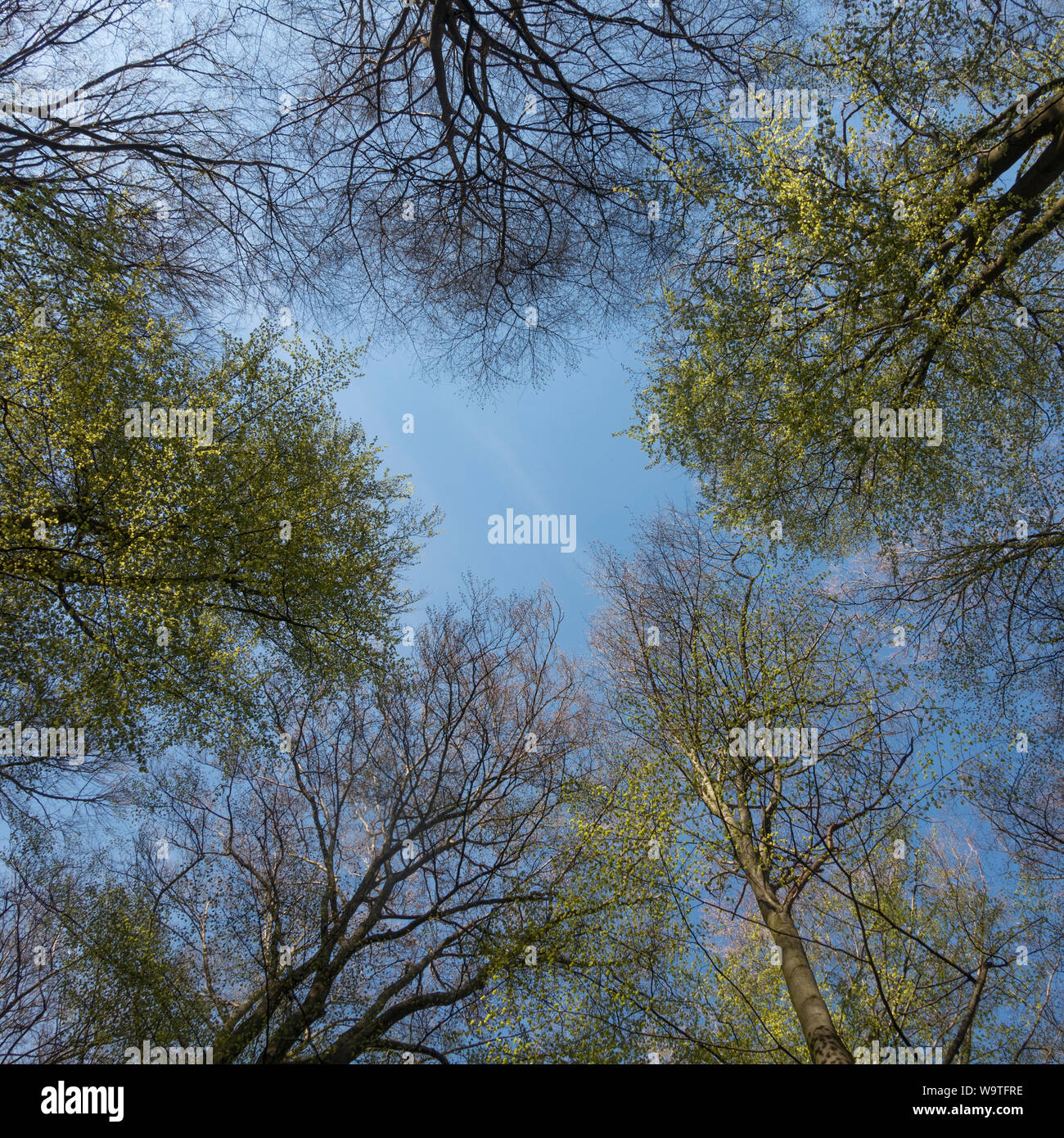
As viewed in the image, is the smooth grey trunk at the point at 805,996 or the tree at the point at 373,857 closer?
the smooth grey trunk at the point at 805,996

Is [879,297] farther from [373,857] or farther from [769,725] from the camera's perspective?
[373,857]

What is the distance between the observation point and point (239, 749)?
8.40 m

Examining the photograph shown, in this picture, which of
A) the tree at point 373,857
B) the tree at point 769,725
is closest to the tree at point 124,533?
the tree at point 373,857

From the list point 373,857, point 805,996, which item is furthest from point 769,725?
point 373,857

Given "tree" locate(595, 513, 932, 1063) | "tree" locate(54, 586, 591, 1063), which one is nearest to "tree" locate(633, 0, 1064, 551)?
"tree" locate(595, 513, 932, 1063)

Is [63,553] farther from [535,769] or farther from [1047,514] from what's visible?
[1047,514]

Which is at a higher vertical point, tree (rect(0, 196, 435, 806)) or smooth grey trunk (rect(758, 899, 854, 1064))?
tree (rect(0, 196, 435, 806))

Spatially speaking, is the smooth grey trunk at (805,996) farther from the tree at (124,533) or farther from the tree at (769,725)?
the tree at (124,533)

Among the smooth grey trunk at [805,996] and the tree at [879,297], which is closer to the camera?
the smooth grey trunk at [805,996]

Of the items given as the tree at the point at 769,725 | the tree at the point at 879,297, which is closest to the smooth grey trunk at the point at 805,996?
the tree at the point at 769,725

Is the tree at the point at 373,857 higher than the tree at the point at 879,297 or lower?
lower

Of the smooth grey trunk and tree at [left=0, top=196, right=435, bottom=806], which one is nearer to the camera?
the smooth grey trunk

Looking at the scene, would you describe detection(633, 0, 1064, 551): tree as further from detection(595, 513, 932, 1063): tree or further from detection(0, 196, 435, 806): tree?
detection(0, 196, 435, 806): tree

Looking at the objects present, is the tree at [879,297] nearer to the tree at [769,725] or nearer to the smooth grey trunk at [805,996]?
the tree at [769,725]
